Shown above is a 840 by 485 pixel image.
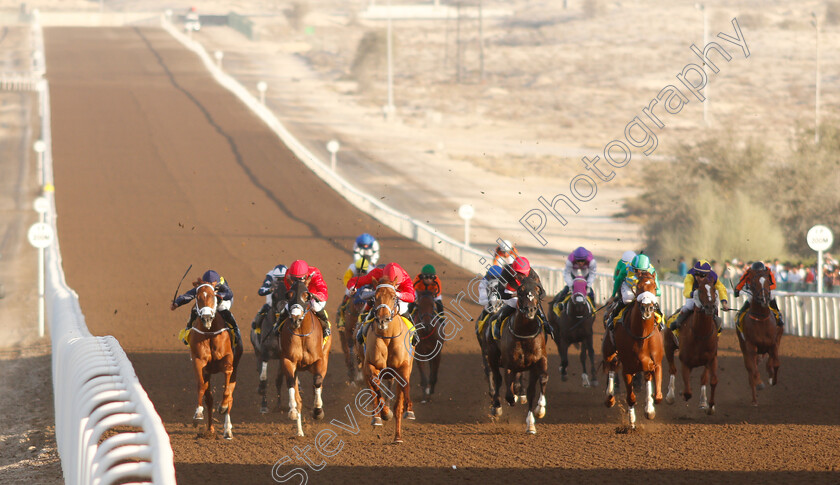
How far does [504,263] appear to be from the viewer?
13.0m

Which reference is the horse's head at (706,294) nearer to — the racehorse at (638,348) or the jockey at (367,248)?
the racehorse at (638,348)

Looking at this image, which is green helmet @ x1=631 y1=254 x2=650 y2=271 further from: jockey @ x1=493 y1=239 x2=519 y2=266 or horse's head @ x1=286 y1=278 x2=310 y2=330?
horse's head @ x1=286 y1=278 x2=310 y2=330

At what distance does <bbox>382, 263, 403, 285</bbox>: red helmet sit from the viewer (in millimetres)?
11484

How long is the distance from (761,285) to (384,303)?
18.4 ft

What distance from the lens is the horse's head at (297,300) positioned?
38.0 ft

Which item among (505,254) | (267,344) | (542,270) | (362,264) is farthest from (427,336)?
(542,270)

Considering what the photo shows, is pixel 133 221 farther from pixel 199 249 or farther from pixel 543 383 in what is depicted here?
pixel 543 383

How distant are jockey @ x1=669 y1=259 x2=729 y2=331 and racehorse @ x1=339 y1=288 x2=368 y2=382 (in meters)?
4.03

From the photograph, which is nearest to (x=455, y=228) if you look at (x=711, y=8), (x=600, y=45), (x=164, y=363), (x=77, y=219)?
(x=77, y=219)

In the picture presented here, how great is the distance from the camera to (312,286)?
12.4 m

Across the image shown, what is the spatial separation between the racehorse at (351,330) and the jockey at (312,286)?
2.74 ft

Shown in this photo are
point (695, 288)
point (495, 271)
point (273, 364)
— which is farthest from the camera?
point (273, 364)

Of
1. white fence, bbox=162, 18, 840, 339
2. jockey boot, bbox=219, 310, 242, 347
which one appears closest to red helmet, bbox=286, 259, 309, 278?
jockey boot, bbox=219, 310, 242, 347

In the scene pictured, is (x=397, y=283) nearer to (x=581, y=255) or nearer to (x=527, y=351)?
(x=527, y=351)
